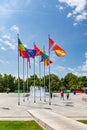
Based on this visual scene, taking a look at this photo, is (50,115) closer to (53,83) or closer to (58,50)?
(58,50)

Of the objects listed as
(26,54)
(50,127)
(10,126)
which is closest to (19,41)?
(26,54)

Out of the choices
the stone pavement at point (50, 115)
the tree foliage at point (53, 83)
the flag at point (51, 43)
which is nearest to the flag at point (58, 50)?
the flag at point (51, 43)

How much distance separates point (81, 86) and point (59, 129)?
139 metres

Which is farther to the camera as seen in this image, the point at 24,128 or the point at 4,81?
the point at 4,81

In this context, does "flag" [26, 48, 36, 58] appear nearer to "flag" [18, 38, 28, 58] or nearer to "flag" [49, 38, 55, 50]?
"flag" [18, 38, 28, 58]

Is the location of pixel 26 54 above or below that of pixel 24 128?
above

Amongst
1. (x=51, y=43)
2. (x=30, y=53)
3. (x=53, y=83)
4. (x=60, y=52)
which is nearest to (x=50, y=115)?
(x=60, y=52)

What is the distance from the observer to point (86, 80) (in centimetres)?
15912

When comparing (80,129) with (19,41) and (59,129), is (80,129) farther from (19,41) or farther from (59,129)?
(19,41)

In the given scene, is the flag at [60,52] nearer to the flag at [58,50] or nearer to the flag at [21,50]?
the flag at [58,50]

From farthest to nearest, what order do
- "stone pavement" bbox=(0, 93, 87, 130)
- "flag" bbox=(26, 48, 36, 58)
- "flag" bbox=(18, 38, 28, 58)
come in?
1. "flag" bbox=(26, 48, 36, 58)
2. "flag" bbox=(18, 38, 28, 58)
3. "stone pavement" bbox=(0, 93, 87, 130)

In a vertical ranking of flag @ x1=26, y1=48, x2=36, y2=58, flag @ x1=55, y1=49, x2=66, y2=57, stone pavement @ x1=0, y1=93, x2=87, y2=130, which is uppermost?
flag @ x1=26, y1=48, x2=36, y2=58

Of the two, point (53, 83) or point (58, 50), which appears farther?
point (53, 83)

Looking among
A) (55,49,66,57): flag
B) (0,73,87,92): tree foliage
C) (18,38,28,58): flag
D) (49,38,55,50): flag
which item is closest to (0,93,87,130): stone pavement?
(55,49,66,57): flag
